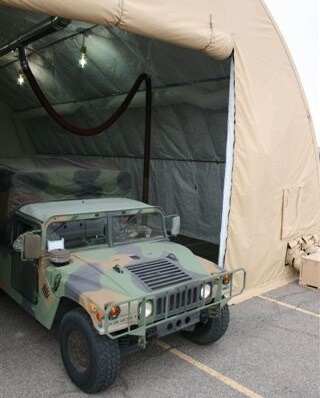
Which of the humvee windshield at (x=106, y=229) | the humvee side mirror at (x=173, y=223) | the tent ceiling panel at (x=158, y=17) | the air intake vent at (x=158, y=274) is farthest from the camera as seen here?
the humvee side mirror at (x=173, y=223)

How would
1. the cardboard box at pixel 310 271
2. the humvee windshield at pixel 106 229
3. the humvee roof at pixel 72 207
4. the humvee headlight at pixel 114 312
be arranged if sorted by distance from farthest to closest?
the cardboard box at pixel 310 271 < the humvee roof at pixel 72 207 < the humvee windshield at pixel 106 229 < the humvee headlight at pixel 114 312

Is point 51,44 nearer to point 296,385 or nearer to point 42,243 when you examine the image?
point 42,243

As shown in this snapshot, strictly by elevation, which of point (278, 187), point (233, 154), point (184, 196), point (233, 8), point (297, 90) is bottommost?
point (184, 196)

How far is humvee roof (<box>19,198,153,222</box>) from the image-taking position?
5.28 metres

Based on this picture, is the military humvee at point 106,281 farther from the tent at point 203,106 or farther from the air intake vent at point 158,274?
the tent at point 203,106

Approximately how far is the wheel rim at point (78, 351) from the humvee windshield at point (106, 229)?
1054 millimetres

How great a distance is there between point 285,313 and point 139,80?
6.11 metres

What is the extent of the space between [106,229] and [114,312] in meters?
1.55

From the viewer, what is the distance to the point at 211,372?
478 centimetres

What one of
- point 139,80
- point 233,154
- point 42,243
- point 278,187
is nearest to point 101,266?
point 42,243

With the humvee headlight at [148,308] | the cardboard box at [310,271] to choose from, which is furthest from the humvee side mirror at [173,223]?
the cardboard box at [310,271]

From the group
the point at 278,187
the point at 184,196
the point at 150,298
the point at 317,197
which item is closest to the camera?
the point at 150,298

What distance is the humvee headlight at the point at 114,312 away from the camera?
3.98 m

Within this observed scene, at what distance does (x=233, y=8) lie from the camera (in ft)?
22.5
